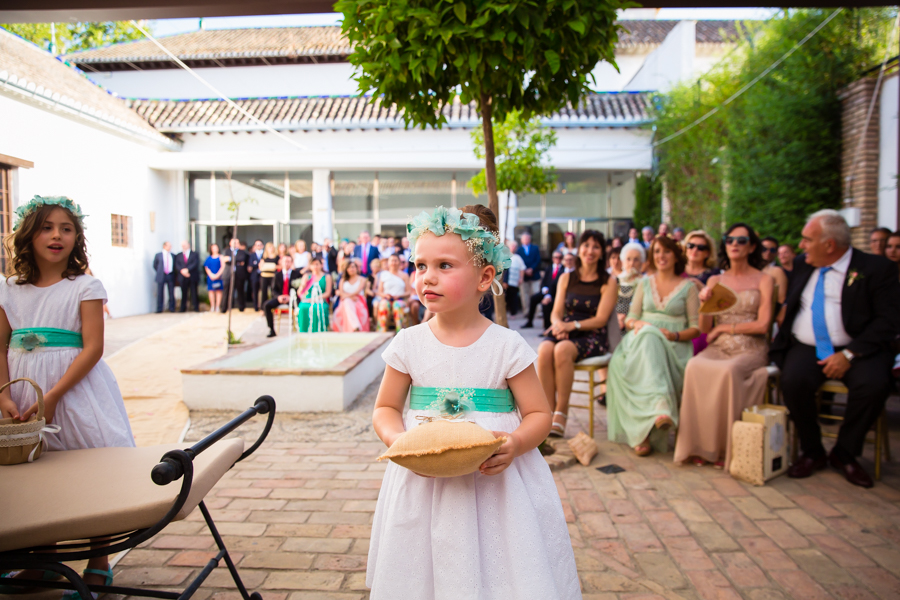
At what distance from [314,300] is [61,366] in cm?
716

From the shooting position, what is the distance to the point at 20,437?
2074 millimetres

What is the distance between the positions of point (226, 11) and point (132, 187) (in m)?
2.39

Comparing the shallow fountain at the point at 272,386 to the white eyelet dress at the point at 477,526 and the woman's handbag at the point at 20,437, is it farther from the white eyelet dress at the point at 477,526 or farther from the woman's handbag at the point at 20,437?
the white eyelet dress at the point at 477,526

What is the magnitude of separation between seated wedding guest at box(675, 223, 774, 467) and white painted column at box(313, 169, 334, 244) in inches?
529

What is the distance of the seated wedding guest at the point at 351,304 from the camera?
32.8ft

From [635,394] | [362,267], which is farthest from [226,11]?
[362,267]

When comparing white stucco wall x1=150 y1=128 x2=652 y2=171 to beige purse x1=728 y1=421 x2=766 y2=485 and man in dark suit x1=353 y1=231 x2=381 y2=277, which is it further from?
beige purse x1=728 y1=421 x2=766 y2=485

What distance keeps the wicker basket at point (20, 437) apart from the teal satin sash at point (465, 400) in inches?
55.8

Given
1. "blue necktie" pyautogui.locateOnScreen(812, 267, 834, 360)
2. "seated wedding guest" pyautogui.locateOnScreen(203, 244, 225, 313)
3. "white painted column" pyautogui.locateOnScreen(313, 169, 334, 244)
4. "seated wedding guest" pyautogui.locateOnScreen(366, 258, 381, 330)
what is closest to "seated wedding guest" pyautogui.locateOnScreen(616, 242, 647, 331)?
"blue necktie" pyautogui.locateOnScreen(812, 267, 834, 360)

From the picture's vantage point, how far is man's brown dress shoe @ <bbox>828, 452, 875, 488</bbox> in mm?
3594

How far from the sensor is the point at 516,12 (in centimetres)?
293

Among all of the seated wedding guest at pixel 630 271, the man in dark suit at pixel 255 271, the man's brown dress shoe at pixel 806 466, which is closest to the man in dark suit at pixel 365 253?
the man in dark suit at pixel 255 271

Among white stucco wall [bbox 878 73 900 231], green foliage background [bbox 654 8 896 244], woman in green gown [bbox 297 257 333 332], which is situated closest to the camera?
white stucco wall [bbox 878 73 900 231]

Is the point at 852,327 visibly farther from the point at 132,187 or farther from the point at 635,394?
the point at 132,187
